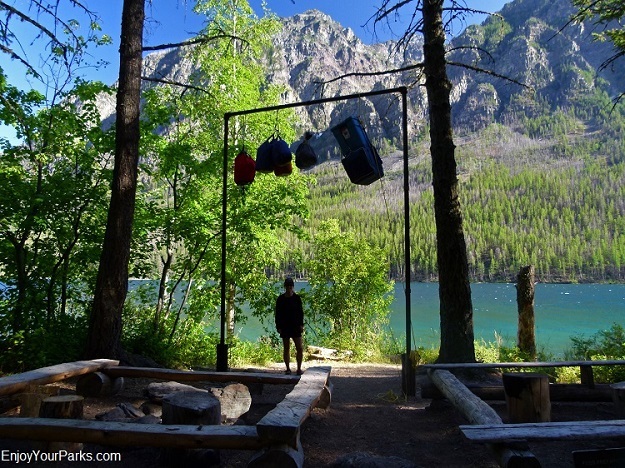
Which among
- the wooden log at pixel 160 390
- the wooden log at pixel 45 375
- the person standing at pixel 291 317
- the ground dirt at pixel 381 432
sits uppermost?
the person standing at pixel 291 317

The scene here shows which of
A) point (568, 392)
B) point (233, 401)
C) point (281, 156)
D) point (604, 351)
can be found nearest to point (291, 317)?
point (281, 156)

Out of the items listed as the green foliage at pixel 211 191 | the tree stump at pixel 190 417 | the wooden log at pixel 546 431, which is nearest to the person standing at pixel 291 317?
the green foliage at pixel 211 191

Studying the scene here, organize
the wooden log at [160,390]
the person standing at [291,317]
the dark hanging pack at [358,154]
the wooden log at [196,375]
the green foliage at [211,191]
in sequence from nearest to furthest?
the wooden log at [160,390], the wooden log at [196,375], the dark hanging pack at [358,154], the person standing at [291,317], the green foliage at [211,191]

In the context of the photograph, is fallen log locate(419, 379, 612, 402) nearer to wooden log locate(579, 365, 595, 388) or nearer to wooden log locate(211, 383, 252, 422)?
wooden log locate(579, 365, 595, 388)

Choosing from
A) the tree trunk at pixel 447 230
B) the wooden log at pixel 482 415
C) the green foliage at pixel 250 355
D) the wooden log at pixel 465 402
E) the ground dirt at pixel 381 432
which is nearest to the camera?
the wooden log at pixel 482 415

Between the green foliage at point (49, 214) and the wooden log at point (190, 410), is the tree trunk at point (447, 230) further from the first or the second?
the green foliage at point (49, 214)

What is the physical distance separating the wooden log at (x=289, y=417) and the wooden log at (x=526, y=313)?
764cm

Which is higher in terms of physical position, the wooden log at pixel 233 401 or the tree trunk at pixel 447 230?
the tree trunk at pixel 447 230

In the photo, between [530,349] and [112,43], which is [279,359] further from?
[112,43]

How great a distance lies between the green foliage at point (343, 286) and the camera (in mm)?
16562

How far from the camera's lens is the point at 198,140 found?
1205 cm

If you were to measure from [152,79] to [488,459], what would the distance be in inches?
268

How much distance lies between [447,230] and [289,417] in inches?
171

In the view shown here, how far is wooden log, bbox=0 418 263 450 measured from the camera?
3.13 meters
